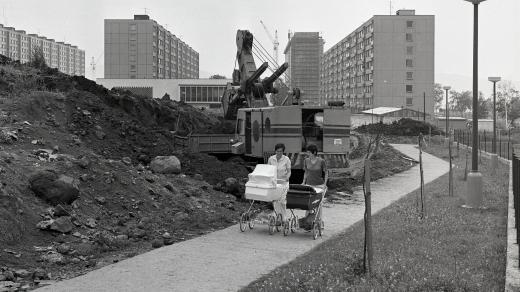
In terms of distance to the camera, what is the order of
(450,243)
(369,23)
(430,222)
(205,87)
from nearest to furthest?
(450,243), (430,222), (205,87), (369,23)

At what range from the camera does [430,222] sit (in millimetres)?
11688

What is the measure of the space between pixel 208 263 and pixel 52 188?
3.90 meters

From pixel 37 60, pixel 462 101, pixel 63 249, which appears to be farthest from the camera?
pixel 462 101

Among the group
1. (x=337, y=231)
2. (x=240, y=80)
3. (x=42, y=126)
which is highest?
(x=240, y=80)

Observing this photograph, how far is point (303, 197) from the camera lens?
35.4ft

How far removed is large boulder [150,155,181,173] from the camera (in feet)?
53.6

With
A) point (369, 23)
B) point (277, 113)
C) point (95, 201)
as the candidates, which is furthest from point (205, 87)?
point (95, 201)

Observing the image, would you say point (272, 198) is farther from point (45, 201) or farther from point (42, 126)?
point (42, 126)

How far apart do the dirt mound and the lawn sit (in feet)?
10.3

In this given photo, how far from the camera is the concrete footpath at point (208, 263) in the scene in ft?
24.6

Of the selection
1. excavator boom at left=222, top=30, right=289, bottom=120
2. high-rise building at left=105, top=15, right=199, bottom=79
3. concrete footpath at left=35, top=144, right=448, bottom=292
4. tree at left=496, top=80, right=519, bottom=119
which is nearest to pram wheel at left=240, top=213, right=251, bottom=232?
concrete footpath at left=35, top=144, right=448, bottom=292

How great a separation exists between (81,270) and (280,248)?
337cm

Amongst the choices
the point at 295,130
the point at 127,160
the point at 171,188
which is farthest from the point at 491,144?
the point at 171,188

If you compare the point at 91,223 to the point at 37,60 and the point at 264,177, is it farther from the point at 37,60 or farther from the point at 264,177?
the point at 37,60
